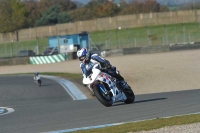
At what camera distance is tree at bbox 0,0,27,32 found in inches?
2847

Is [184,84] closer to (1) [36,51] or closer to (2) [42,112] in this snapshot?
(2) [42,112]

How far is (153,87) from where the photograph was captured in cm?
2256

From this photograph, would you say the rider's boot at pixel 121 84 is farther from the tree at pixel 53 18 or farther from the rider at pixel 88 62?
the tree at pixel 53 18

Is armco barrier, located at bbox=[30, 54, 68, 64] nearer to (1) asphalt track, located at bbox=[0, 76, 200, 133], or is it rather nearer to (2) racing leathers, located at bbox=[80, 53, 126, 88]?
(1) asphalt track, located at bbox=[0, 76, 200, 133]

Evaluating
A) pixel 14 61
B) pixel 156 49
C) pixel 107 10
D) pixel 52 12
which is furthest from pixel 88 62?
pixel 107 10

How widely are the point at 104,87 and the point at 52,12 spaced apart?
8303cm

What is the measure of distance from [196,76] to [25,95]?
28.1 feet

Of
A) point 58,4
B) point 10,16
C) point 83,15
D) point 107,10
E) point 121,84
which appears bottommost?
point 121,84

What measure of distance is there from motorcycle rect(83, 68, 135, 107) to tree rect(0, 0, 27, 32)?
59.5 m

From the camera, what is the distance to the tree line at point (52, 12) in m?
75.9

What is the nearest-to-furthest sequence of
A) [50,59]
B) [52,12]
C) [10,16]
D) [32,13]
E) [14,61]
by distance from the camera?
1. [50,59]
2. [14,61]
3. [10,16]
4. [52,12]
5. [32,13]

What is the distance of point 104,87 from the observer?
43.4 ft

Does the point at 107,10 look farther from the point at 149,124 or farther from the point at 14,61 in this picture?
the point at 149,124

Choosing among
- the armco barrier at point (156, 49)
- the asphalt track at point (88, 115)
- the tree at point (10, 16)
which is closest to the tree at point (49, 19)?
the tree at point (10, 16)
